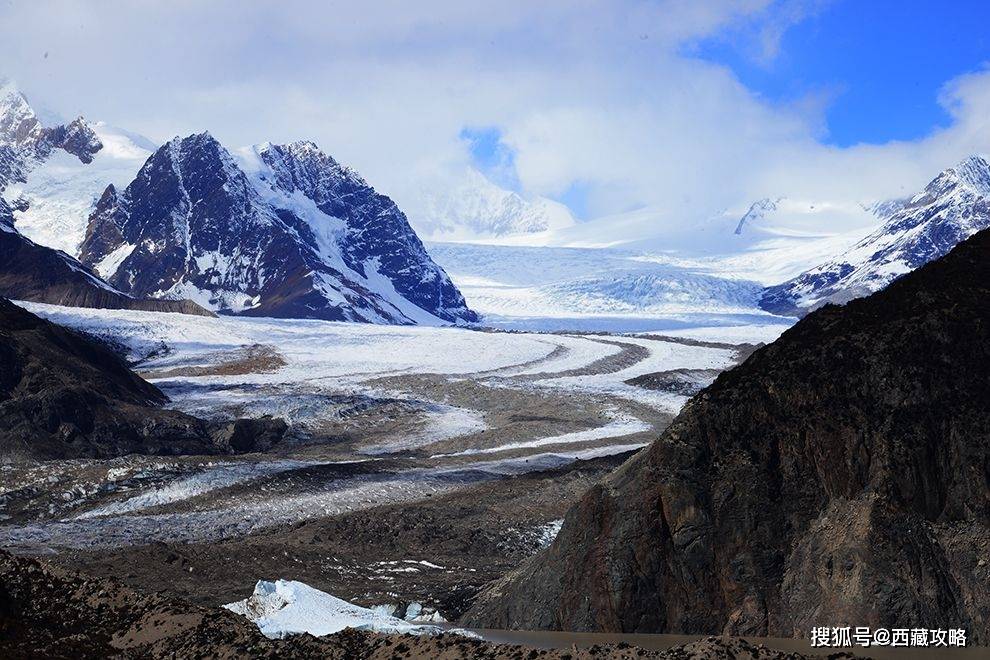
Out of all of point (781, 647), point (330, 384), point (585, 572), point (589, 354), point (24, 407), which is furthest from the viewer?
point (589, 354)

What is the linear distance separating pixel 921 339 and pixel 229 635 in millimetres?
13296

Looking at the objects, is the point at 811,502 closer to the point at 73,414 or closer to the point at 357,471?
the point at 357,471

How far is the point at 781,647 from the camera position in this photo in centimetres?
1753

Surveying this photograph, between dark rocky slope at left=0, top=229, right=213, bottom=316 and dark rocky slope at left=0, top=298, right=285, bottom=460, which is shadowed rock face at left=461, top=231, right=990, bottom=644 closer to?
dark rocky slope at left=0, top=298, right=285, bottom=460

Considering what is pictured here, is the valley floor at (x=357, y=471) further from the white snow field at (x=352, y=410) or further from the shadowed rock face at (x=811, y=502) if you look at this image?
the shadowed rock face at (x=811, y=502)

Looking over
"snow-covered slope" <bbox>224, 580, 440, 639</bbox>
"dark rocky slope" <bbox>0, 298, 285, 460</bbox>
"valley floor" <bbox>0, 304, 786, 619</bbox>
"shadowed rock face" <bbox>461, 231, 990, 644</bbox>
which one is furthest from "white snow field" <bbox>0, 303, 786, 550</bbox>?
"shadowed rock face" <bbox>461, 231, 990, 644</bbox>

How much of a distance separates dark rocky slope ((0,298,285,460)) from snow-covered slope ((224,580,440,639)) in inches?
1280

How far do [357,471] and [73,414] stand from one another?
1845 cm

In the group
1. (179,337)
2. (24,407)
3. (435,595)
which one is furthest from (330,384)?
(435,595)

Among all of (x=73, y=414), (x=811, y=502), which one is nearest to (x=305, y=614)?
(x=811, y=502)

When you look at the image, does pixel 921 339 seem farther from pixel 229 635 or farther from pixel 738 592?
pixel 229 635

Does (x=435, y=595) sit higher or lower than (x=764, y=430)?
lower

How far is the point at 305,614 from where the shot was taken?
21719 millimetres

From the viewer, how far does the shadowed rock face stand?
60.7 ft
